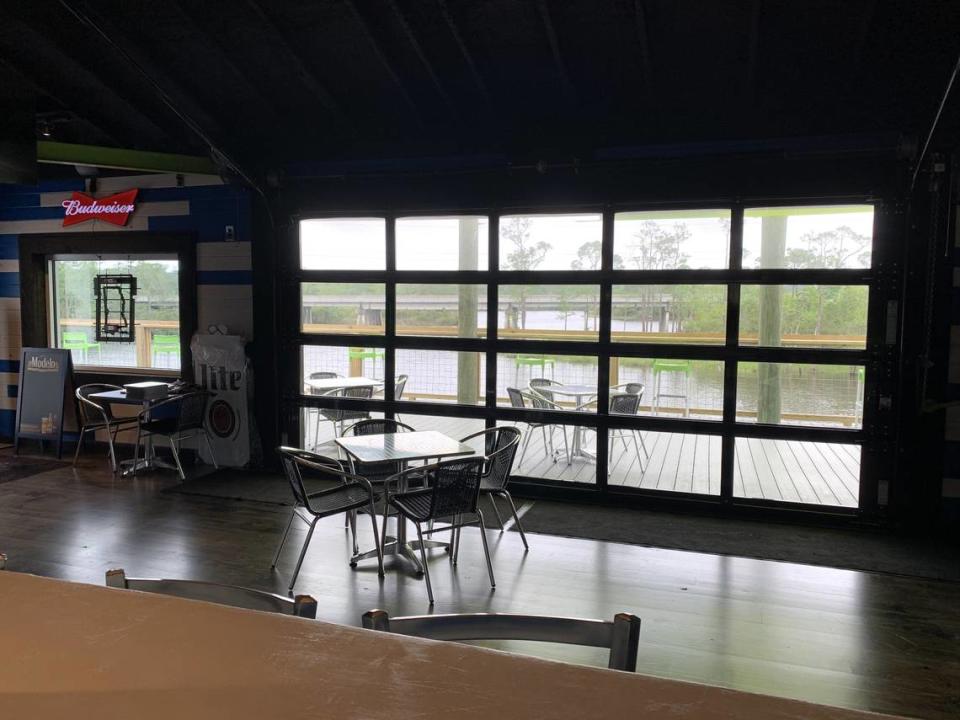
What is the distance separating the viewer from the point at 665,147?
572cm

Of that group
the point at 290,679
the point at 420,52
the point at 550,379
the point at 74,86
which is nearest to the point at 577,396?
the point at 550,379

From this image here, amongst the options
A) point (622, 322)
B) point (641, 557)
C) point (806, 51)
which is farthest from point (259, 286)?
point (806, 51)

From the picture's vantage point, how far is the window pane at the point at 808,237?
5.37 m

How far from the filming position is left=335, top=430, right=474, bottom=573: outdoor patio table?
4.26 meters

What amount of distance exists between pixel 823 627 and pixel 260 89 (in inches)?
227

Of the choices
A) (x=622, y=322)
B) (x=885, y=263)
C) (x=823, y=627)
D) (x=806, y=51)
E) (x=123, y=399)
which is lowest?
(x=823, y=627)

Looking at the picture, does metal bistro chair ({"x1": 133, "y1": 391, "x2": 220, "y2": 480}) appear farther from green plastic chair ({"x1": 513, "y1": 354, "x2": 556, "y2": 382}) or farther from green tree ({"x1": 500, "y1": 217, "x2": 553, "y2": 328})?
green tree ({"x1": 500, "y1": 217, "x2": 553, "y2": 328})

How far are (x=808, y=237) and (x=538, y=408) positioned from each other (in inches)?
102

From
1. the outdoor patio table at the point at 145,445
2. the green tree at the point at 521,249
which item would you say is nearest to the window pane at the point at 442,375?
the green tree at the point at 521,249

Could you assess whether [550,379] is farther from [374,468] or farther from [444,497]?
[444,497]

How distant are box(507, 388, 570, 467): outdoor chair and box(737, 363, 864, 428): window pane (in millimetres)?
1542

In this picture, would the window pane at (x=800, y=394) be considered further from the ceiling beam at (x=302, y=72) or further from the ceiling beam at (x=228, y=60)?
the ceiling beam at (x=228, y=60)

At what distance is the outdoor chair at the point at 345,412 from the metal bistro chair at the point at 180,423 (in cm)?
122

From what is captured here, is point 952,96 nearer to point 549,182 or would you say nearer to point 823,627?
point 549,182
